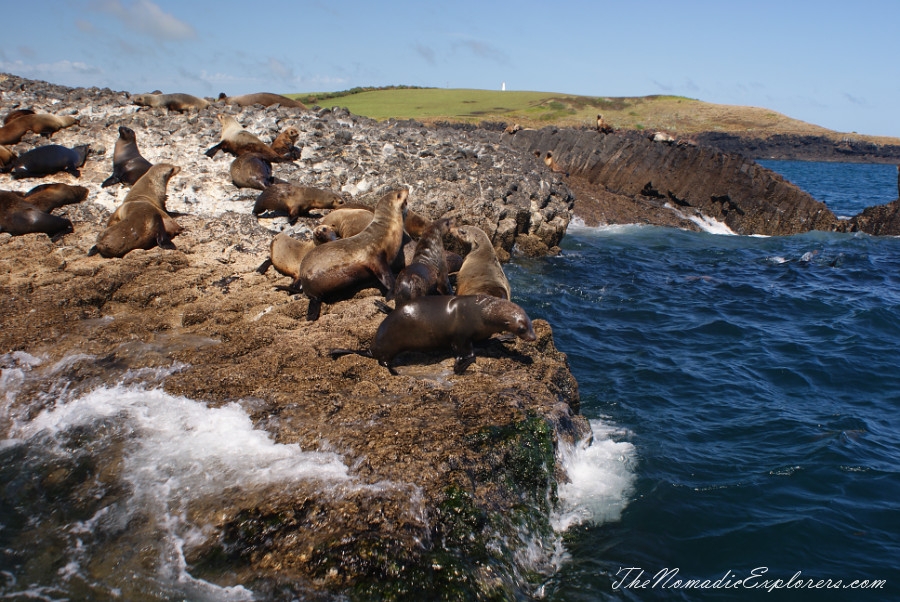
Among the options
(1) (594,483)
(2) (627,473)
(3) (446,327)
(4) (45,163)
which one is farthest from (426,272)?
(4) (45,163)

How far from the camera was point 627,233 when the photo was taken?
20000mm

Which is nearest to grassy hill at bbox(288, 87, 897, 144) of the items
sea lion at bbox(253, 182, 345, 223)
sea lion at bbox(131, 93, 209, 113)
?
sea lion at bbox(131, 93, 209, 113)

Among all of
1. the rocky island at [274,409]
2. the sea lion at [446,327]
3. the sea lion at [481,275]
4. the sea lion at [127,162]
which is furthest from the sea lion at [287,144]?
the sea lion at [446,327]

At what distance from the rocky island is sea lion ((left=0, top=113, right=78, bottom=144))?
5.48 ft

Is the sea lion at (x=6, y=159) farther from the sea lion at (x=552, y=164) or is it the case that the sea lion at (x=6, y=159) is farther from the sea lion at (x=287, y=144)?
the sea lion at (x=552, y=164)

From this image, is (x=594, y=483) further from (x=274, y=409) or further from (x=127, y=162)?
(x=127, y=162)

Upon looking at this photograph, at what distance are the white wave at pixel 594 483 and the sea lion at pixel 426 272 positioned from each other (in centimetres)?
231

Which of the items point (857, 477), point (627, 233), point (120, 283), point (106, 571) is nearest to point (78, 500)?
point (106, 571)

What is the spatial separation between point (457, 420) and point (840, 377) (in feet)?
23.9

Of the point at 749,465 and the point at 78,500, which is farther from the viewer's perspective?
the point at 749,465

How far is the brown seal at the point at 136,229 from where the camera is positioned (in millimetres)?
7977

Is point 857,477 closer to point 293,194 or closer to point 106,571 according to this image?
point 106,571

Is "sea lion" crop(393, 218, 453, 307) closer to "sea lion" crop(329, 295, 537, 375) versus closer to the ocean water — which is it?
"sea lion" crop(329, 295, 537, 375)

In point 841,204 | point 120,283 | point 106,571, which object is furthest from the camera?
point 841,204
